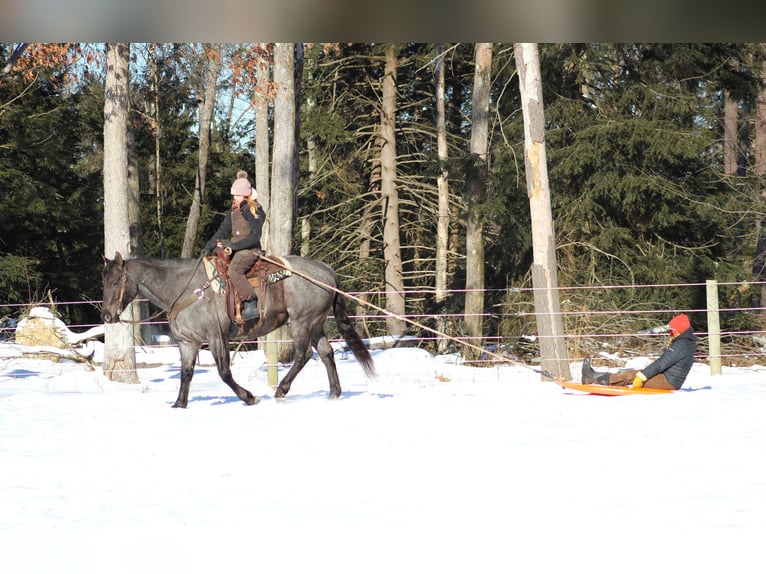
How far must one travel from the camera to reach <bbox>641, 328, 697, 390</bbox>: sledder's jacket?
1005 centimetres

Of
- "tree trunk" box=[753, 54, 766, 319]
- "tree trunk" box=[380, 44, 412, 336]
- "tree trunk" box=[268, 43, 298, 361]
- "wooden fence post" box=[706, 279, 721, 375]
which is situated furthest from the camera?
"tree trunk" box=[380, 44, 412, 336]

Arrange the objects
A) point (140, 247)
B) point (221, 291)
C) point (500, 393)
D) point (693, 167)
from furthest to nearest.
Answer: point (140, 247) < point (693, 167) < point (500, 393) < point (221, 291)

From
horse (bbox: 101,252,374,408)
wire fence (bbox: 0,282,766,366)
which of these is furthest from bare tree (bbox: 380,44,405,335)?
horse (bbox: 101,252,374,408)

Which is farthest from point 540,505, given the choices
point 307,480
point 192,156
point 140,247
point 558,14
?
point 192,156

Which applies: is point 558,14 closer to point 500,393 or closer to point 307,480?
point 307,480

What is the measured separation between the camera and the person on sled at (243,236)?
9.97 meters

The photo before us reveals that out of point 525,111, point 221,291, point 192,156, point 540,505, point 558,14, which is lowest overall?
point 540,505

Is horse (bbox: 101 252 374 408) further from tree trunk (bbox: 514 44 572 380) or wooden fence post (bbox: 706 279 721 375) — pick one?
wooden fence post (bbox: 706 279 721 375)

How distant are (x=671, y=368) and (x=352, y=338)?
3.60 m

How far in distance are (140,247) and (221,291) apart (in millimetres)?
10669

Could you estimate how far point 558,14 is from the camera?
10.6 ft

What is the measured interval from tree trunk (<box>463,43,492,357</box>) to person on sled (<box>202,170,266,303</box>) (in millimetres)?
8810

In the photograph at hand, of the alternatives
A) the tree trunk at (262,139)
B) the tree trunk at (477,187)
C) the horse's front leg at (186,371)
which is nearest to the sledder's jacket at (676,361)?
the horse's front leg at (186,371)

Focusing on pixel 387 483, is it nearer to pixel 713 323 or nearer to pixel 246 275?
pixel 246 275
